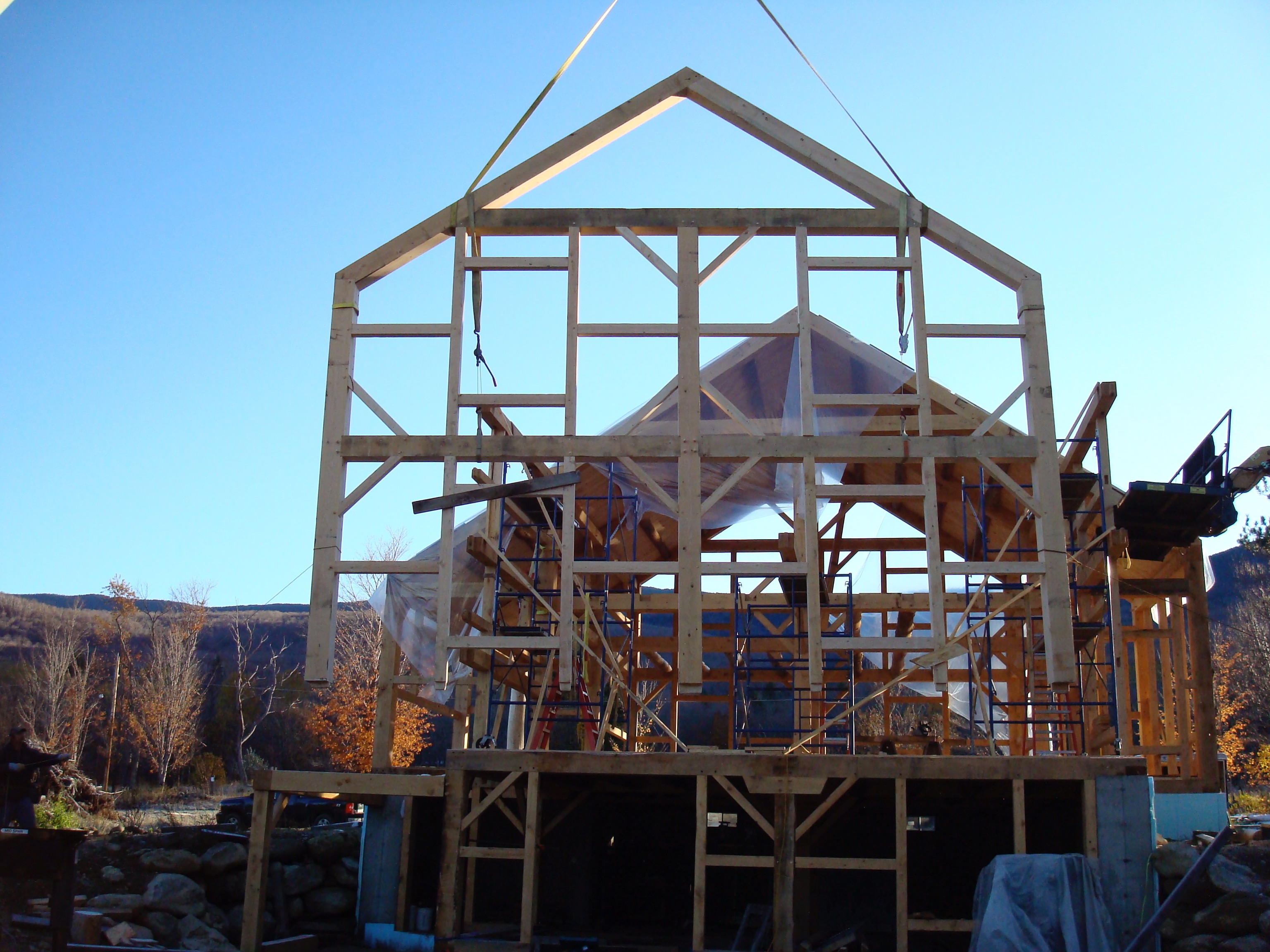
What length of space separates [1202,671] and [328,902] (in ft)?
37.2

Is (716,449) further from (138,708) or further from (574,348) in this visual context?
(138,708)

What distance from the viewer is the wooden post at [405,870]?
12.7 m

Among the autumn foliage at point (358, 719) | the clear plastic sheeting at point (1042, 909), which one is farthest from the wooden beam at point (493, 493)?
the autumn foliage at point (358, 719)

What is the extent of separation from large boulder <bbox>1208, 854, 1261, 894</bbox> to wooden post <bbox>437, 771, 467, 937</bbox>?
22.1ft

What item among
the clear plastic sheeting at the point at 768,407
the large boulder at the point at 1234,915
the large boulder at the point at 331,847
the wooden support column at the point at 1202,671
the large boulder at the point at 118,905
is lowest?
the large boulder at the point at 118,905

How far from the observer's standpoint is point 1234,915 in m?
9.62

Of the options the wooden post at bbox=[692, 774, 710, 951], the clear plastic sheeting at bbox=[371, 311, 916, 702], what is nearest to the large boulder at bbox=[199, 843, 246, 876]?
the clear plastic sheeting at bbox=[371, 311, 916, 702]

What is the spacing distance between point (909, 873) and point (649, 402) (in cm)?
688

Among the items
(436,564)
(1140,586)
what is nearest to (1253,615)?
(1140,586)

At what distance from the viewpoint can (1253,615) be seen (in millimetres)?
43812

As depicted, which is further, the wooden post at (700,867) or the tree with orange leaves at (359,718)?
the tree with orange leaves at (359,718)

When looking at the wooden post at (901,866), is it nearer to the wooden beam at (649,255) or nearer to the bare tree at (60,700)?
the wooden beam at (649,255)

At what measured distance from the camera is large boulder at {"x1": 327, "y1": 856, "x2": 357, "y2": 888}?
1448 centimetres

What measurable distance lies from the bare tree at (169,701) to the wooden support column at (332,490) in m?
30.0
